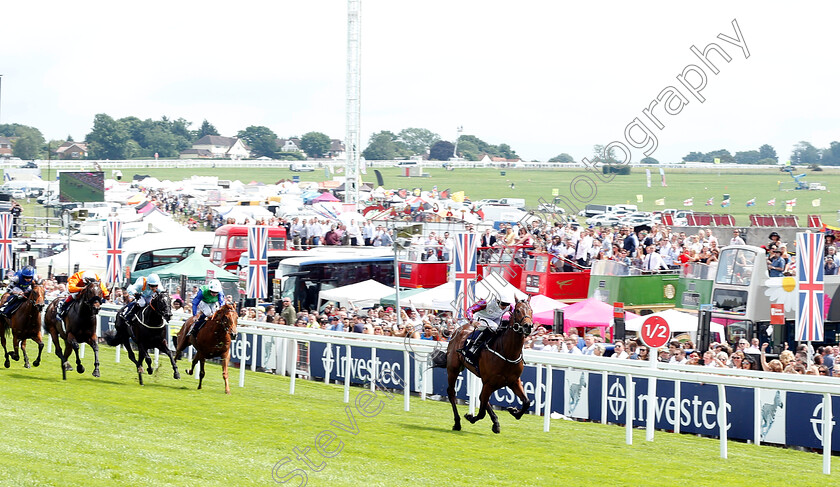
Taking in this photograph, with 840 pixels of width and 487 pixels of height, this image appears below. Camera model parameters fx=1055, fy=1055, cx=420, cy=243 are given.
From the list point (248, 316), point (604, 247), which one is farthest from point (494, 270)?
point (248, 316)

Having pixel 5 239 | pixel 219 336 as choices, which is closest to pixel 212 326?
pixel 219 336

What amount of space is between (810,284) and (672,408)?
2.75 meters

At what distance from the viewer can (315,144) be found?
18750 centimetres

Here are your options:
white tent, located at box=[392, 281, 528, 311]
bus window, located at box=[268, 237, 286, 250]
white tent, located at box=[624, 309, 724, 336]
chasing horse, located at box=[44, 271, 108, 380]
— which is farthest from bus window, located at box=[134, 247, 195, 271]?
white tent, located at box=[624, 309, 724, 336]

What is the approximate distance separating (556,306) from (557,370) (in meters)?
6.14

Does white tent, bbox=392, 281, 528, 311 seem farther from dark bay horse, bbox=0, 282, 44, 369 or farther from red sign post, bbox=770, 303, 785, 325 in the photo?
dark bay horse, bbox=0, 282, 44, 369

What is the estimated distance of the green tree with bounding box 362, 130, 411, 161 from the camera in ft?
569

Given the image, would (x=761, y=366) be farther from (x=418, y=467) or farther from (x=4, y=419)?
(x=4, y=419)

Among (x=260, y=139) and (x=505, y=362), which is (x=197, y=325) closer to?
(x=505, y=362)

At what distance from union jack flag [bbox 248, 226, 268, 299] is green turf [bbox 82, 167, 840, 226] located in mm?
55833

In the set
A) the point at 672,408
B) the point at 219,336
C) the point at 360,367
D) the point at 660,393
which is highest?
the point at 219,336

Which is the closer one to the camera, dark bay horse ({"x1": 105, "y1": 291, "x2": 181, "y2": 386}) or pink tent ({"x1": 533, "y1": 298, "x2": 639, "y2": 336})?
dark bay horse ({"x1": 105, "y1": 291, "x2": 181, "y2": 386})

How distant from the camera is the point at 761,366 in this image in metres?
14.5

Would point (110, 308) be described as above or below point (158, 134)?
below
